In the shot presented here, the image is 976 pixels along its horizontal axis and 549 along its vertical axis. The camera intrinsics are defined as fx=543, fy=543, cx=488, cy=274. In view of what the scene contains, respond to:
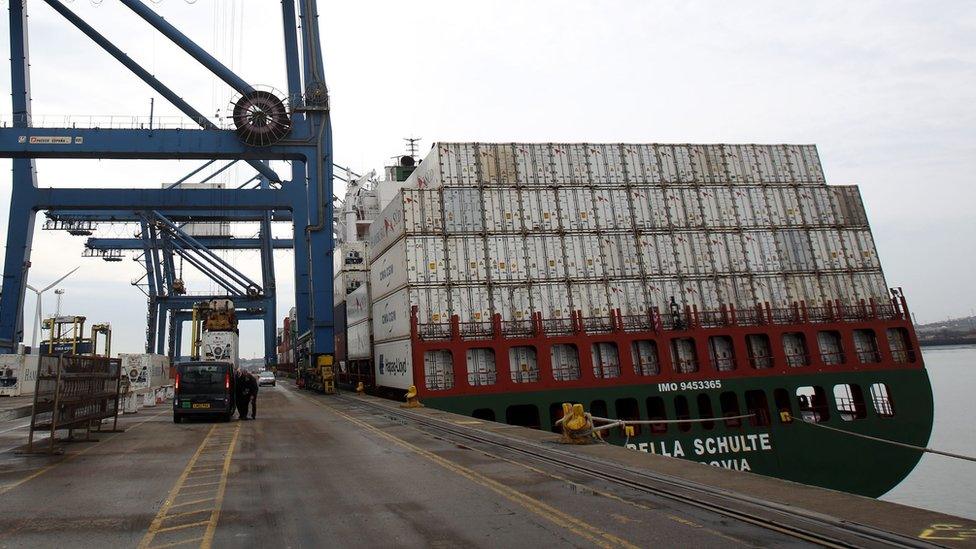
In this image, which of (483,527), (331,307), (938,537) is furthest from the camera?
(331,307)

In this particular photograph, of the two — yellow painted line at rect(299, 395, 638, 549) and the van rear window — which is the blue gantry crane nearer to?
the van rear window

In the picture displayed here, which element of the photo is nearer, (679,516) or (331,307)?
(679,516)

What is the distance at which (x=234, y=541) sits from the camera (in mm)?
5914

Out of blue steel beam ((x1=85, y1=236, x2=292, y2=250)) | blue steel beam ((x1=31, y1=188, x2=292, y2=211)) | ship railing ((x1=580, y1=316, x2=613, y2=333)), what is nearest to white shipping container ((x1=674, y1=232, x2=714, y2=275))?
ship railing ((x1=580, y1=316, x2=613, y2=333))

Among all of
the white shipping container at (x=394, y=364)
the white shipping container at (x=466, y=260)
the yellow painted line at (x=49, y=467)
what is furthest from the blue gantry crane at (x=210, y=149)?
the yellow painted line at (x=49, y=467)

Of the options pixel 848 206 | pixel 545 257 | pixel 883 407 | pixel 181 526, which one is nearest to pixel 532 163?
pixel 545 257

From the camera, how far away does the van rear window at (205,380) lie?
719 inches

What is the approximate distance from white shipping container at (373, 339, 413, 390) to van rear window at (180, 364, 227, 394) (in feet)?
23.8

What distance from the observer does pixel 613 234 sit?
2614cm

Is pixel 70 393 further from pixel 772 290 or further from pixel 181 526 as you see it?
pixel 772 290

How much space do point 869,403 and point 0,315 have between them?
4904 cm

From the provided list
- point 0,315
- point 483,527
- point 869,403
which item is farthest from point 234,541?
point 0,315

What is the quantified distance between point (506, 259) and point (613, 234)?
5501 mm

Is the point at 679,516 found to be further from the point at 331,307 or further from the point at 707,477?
the point at 331,307
